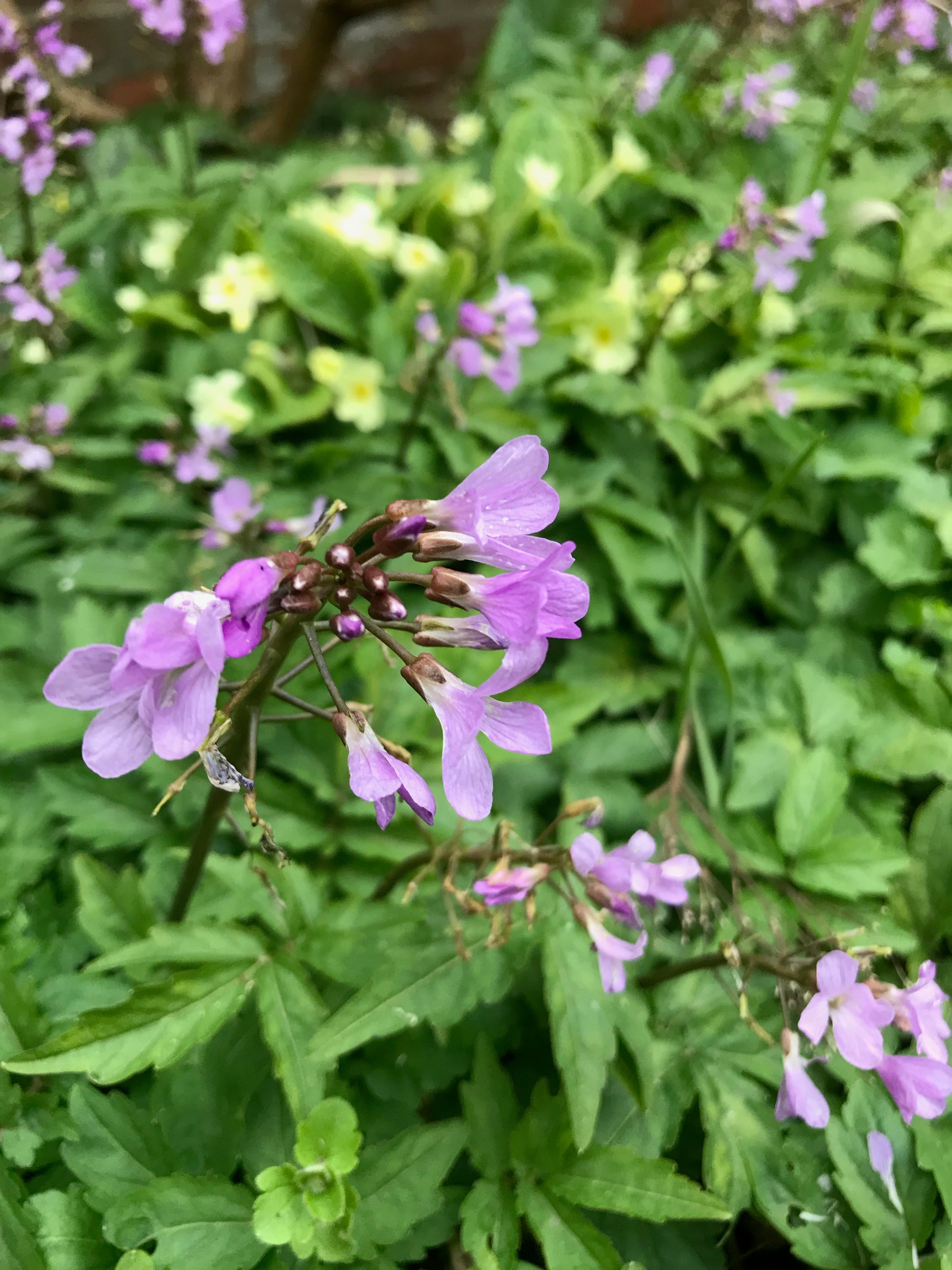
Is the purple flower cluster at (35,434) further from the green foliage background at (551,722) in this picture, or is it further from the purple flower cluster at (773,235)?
the purple flower cluster at (773,235)

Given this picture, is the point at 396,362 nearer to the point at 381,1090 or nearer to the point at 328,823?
the point at 328,823

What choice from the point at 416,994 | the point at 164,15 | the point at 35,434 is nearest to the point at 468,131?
the point at 164,15

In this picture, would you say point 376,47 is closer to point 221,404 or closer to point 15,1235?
point 221,404

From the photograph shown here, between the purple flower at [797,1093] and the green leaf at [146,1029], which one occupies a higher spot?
the green leaf at [146,1029]

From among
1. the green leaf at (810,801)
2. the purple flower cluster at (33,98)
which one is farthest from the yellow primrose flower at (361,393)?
the green leaf at (810,801)

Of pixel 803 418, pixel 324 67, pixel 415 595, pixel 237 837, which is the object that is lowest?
pixel 237 837

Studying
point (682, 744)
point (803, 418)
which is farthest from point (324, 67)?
point (682, 744)

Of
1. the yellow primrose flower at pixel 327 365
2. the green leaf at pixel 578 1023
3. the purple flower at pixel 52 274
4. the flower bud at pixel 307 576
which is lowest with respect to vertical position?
the green leaf at pixel 578 1023
